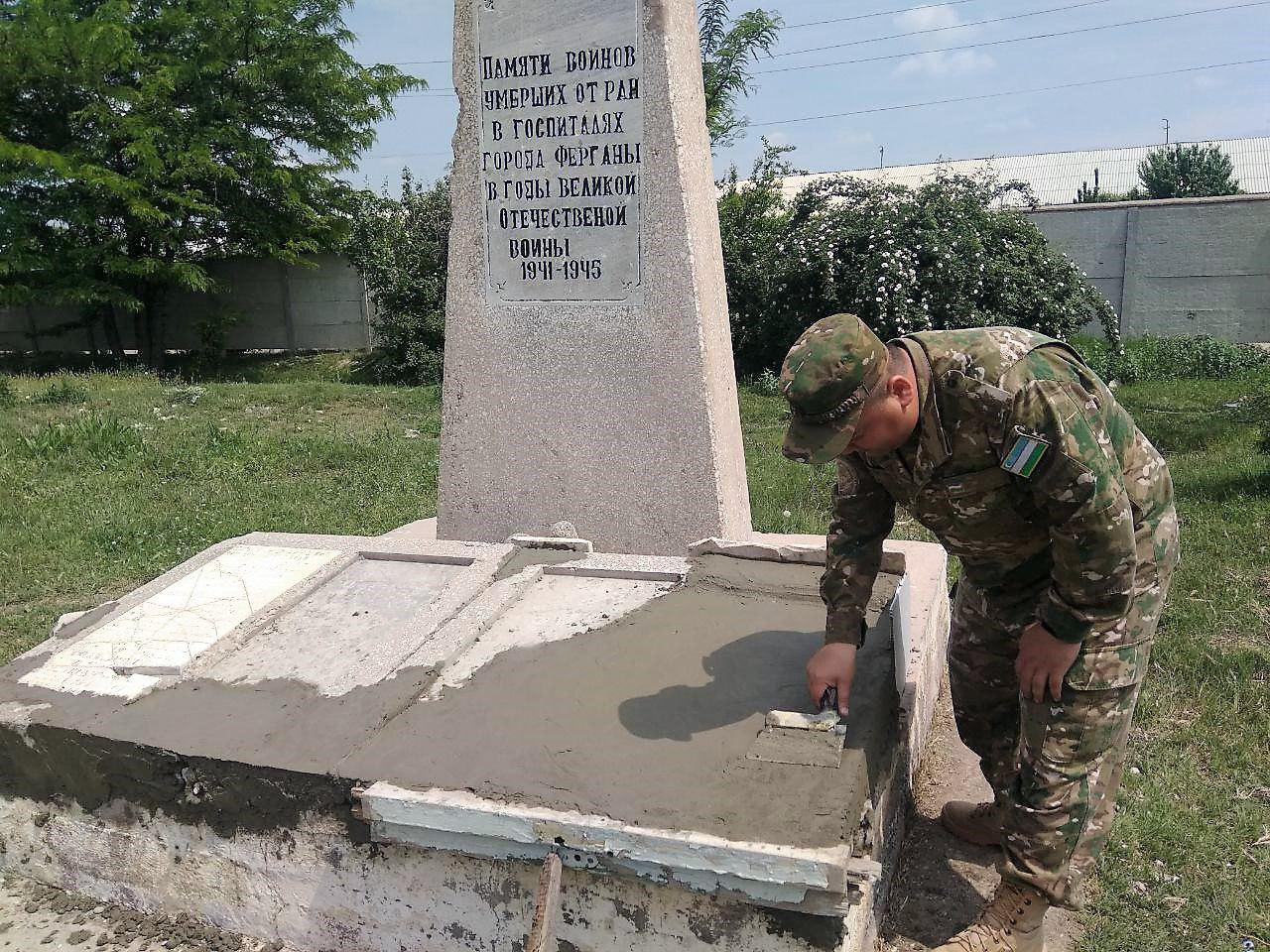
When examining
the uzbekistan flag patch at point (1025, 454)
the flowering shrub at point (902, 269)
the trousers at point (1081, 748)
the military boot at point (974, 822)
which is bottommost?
the military boot at point (974, 822)

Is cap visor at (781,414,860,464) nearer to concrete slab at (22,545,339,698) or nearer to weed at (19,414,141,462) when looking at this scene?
concrete slab at (22,545,339,698)

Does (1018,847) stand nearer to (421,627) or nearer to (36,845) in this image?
(421,627)

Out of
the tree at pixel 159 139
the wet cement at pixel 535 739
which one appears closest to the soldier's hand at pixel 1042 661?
the wet cement at pixel 535 739

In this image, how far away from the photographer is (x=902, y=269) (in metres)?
9.53

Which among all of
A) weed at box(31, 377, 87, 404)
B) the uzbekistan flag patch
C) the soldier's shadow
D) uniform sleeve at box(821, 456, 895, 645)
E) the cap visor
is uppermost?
weed at box(31, 377, 87, 404)

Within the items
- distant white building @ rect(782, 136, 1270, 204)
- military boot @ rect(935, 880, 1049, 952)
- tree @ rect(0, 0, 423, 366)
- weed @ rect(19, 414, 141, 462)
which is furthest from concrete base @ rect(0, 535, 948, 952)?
distant white building @ rect(782, 136, 1270, 204)

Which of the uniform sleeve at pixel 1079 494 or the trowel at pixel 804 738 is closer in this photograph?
the uniform sleeve at pixel 1079 494

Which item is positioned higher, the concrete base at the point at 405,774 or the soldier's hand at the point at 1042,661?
the soldier's hand at the point at 1042,661

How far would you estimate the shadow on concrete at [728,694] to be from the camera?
2.09 meters

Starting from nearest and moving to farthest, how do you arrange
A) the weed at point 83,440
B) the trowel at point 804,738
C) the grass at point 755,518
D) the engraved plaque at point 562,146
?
the trowel at point 804,738, the grass at point 755,518, the engraved plaque at point 562,146, the weed at point 83,440

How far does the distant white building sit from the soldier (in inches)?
1102

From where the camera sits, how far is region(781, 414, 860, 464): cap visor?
68.9 inches

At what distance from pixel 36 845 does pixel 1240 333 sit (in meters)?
13.1

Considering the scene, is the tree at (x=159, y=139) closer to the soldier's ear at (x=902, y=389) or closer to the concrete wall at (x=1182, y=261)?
the concrete wall at (x=1182, y=261)
